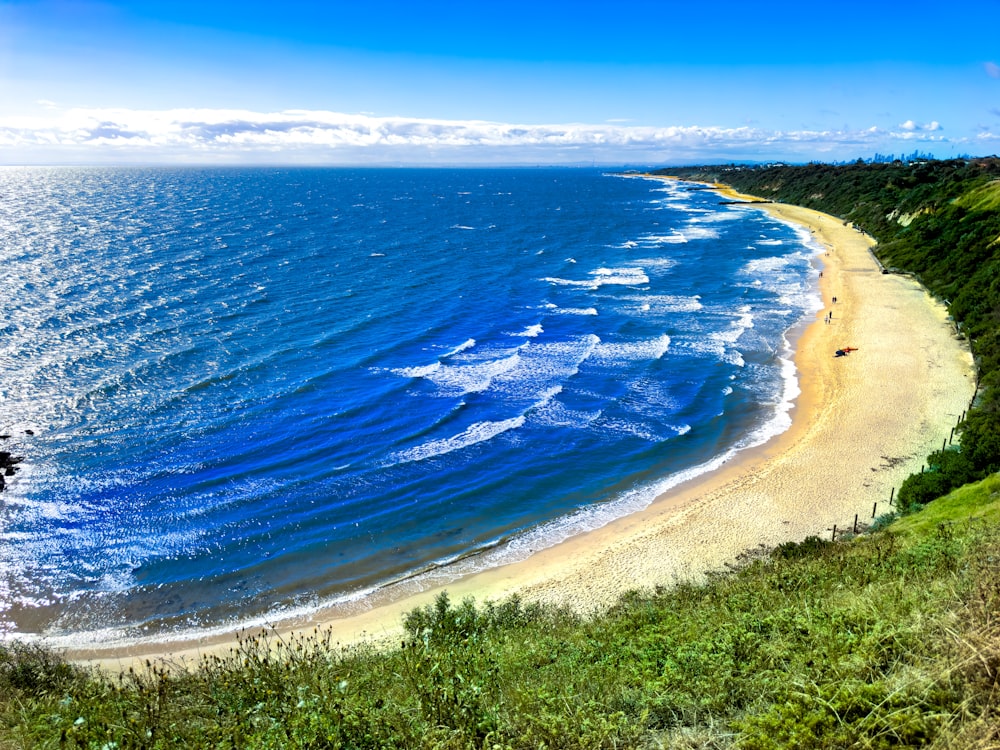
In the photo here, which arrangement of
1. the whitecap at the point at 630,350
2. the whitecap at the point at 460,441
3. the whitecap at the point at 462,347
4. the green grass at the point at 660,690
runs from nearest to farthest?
1. the green grass at the point at 660,690
2. the whitecap at the point at 460,441
3. the whitecap at the point at 462,347
4. the whitecap at the point at 630,350

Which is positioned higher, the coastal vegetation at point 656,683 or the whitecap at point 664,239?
the whitecap at point 664,239

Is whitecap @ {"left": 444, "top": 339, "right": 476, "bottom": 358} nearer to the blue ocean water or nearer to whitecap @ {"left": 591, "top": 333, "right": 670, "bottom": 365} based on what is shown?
the blue ocean water

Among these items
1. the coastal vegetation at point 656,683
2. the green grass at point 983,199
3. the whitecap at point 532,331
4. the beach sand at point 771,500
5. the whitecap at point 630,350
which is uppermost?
the green grass at point 983,199

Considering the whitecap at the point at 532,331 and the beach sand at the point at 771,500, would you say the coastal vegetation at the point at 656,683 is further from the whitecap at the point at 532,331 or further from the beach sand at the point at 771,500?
the whitecap at the point at 532,331

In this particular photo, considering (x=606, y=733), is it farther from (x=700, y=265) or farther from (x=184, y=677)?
(x=700, y=265)

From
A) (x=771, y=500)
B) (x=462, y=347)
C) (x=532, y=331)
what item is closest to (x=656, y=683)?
(x=771, y=500)

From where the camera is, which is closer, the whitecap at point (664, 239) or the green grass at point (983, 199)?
the green grass at point (983, 199)

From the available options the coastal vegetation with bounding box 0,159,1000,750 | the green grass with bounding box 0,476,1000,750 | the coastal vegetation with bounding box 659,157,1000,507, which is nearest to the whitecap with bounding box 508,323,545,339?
the coastal vegetation with bounding box 659,157,1000,507

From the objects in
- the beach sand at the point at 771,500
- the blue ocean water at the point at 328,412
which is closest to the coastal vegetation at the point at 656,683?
the beach sand at the point at 771,500

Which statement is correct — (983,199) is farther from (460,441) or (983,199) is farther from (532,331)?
(460,441)
